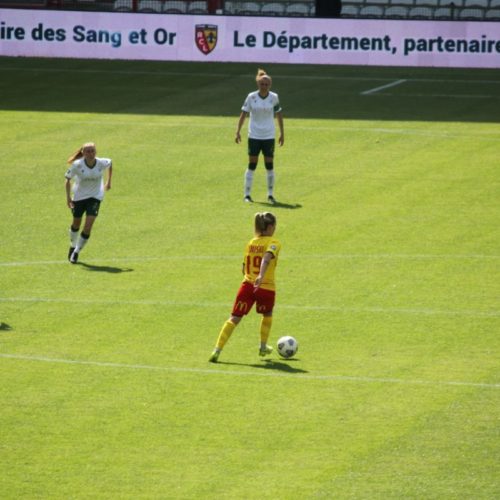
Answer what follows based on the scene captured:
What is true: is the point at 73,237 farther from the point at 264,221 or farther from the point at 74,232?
the point at 264,221

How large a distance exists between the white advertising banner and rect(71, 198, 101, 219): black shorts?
70.4ft

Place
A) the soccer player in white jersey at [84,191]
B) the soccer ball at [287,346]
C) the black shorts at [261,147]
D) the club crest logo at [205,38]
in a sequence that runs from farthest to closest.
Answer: the club crest logo at [205,38], the black shorts at [261,147], the soccer player in white jersey at [84,191], the soccer ball at [287,346]

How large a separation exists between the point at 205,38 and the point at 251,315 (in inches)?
1024

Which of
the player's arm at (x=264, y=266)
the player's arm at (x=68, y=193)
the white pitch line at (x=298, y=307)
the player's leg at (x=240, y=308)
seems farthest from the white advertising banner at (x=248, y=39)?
the player's arm at (x=264, y=266)

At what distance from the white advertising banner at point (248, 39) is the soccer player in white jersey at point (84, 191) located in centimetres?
2140

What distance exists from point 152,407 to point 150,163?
55.9 feet

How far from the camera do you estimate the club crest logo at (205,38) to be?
44.7 metres

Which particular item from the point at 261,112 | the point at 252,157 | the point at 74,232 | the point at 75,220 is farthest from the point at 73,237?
the point at 261,112

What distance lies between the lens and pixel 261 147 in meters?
27.8

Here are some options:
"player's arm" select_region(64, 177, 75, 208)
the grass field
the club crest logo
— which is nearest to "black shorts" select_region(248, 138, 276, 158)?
the grass field

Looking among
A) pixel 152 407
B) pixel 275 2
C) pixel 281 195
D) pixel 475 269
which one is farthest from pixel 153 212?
pixel 275 2

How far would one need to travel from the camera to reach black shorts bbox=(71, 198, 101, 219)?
2358 centimetres

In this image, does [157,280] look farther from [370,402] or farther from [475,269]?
[370,402]

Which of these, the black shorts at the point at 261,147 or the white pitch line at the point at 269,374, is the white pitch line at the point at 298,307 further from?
the black shorts at the point at 261,147
